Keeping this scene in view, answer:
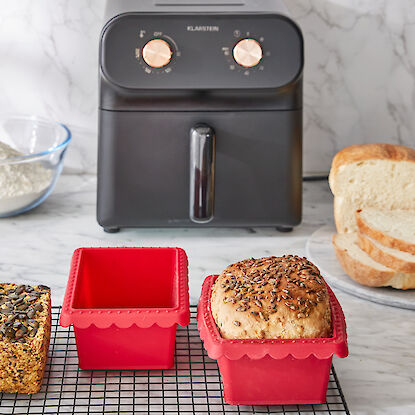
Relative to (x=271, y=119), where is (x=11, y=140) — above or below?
below

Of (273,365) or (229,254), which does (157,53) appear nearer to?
(229,254)

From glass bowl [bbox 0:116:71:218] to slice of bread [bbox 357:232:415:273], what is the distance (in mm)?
658

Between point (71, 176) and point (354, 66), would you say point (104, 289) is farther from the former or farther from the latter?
point (354, 66)

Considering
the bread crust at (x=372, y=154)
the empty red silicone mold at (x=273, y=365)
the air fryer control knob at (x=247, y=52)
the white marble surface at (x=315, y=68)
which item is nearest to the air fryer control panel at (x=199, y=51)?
the air fryer control knob at (x=247, y=52)

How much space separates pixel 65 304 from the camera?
950 mm

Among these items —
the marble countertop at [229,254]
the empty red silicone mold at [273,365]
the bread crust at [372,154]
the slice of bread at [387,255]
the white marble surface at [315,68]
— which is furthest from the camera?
the white marble surface at [315,68]

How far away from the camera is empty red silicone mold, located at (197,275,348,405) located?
882 millimetres

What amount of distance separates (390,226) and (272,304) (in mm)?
468

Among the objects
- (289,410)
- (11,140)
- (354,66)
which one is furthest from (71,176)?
(289,410)

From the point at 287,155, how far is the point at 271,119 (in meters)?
0.08

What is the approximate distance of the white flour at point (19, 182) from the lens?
55.9 inches

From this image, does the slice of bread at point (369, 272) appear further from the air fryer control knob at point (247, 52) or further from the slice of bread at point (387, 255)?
the air fryer control knob at point (247, 52)

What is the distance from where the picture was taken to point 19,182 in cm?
143

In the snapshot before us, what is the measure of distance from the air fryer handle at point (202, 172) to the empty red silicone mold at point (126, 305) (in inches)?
9.5
